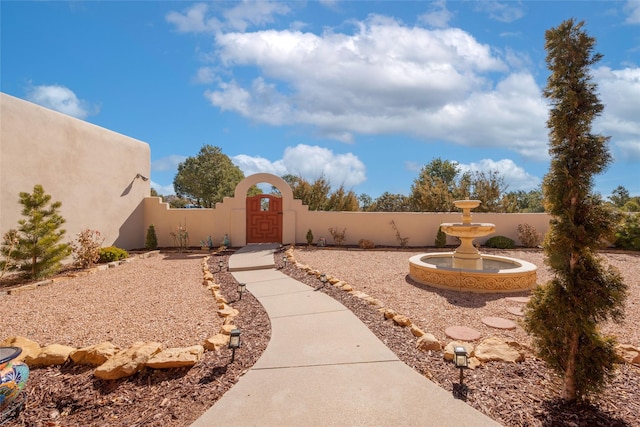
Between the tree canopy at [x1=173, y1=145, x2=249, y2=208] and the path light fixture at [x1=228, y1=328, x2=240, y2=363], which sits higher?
the tree canopy at [x1=173, y1=145, x2=249, y2=208]

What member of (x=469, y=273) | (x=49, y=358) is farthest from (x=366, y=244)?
(x=49, y=358)

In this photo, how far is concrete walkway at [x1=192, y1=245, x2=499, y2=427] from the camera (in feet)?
8.22

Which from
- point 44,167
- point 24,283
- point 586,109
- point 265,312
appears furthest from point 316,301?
point 44,167

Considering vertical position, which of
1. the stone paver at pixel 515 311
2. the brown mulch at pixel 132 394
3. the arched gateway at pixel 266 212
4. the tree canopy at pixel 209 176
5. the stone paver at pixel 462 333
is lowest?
the brown mulch at pixel 132 394

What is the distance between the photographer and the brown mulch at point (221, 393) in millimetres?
2619

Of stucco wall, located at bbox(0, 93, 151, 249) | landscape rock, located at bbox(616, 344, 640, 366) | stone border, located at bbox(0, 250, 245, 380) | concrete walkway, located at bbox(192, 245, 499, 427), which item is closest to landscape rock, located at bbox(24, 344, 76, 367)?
stone border, located at bbox(0, 250, 245, 380)

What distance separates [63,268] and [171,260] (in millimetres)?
2743

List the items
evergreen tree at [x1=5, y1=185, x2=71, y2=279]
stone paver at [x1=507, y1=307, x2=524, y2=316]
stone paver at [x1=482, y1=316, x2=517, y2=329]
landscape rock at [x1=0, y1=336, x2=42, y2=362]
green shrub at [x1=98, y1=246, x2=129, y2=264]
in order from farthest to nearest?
green shrub at [x1=98, y1=246, x2=129, y2=264], evergreen tree at [x1=5, y1=185, x2=71, y2=279], stone paver at [x1=507, y1=307, x2=524, y2=316], stone paver at [x1=482, y1=316, x2=517, y2=329], landscape rock at [x1=0, y1=336, x2=42, y2=362]

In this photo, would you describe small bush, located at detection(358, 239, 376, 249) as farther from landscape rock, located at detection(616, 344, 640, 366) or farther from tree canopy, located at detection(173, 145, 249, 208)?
tree canopy, located at detection(173, 145, 249, 208)

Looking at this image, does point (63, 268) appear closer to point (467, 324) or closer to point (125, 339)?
point (125, 339)

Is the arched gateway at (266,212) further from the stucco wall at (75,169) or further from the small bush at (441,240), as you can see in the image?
the small bush at (441,240)

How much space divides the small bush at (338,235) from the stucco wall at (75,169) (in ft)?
25.5

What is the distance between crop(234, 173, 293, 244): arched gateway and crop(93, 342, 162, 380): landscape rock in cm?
990

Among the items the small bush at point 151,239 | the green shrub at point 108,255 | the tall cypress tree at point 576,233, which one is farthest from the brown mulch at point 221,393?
the small bush at point 151,239
